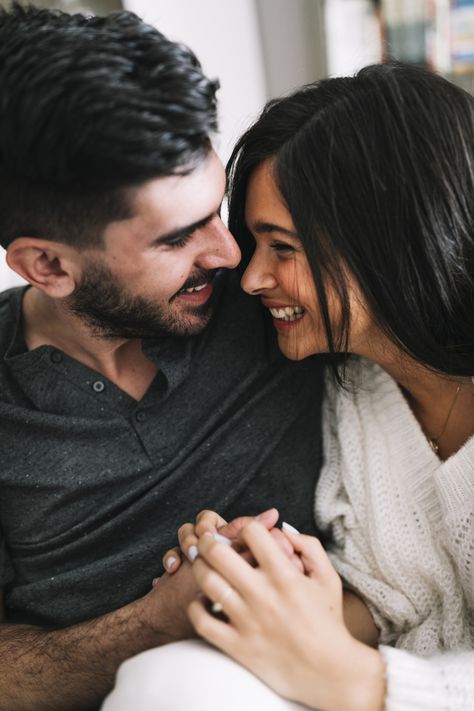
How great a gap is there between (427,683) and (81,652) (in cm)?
51

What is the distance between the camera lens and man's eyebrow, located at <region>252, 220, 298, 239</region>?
1057 millimetres

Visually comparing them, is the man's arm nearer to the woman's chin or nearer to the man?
the man

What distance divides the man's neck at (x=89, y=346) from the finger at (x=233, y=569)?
394 mm

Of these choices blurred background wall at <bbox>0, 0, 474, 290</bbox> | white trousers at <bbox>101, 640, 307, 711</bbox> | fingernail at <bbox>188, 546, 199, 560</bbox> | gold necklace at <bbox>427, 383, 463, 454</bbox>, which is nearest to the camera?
white trousers at <bbox>101, 640, 307, 711</bbox>

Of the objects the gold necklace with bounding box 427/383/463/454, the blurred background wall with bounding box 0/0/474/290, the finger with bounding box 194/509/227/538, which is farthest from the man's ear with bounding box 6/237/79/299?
the blurred background wall with bounding box 0/0/474/290

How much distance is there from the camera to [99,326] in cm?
119

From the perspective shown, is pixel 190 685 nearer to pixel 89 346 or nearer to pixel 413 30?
pixel 89 346

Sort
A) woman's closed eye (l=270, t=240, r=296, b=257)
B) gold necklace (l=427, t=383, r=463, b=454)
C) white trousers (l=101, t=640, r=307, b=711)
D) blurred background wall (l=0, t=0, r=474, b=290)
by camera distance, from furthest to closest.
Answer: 1. blurred background wall (l=0, t=0, r=474, b=290)
2. gold necklace (l=427, t=383, r=463, b=454)
3. woman's closed eye (l=270, t=240, r=296, b=257)
4. white trousers (l=101, t=640, r=307, b=711)

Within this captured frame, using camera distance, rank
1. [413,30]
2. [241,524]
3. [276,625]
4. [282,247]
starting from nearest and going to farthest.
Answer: [276,625] < [241,524] < [282,247] < [413,30]

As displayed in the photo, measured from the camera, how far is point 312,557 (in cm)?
96

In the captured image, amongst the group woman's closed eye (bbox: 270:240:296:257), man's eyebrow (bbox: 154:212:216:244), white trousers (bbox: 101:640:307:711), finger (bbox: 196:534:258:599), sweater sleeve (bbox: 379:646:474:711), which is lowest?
sweater sleeve (bbox: 379:646:474:711)

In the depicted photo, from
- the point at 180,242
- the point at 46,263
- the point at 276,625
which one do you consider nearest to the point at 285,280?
the point at 180,242

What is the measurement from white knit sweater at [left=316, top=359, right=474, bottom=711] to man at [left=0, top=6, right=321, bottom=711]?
9 centimetres

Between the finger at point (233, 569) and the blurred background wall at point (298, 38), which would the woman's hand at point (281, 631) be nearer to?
the finger at point (233, 569)
